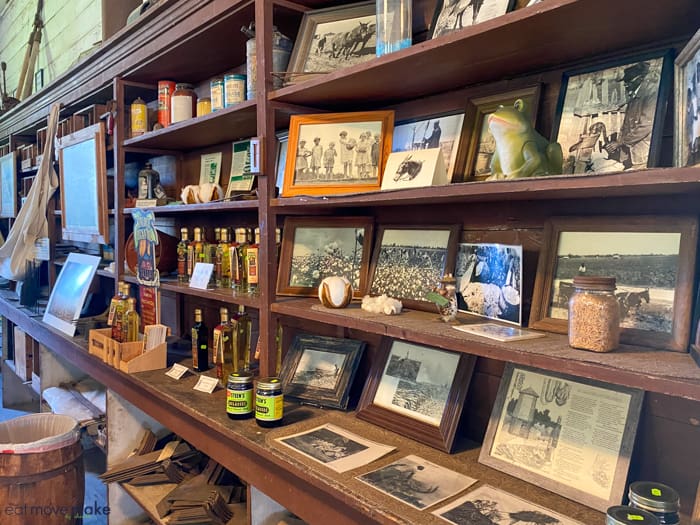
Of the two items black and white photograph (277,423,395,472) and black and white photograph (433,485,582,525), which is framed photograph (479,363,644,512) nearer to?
black and white photograph (433,485,582,525)

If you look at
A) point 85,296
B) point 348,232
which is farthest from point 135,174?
point 348,232

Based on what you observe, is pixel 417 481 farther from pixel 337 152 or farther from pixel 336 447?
pixel 337 152

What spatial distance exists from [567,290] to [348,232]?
73 cm

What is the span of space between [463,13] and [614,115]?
1.43 feet

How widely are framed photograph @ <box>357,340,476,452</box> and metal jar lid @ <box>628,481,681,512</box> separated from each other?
0.46m

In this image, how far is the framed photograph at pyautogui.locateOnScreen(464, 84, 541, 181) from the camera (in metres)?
→ 1.33

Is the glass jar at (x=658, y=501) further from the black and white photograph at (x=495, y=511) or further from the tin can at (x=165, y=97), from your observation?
the tin can at (x=165, y=97)

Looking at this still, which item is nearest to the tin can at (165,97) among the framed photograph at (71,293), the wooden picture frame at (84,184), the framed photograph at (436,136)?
the wooden picture frame at (84,184)

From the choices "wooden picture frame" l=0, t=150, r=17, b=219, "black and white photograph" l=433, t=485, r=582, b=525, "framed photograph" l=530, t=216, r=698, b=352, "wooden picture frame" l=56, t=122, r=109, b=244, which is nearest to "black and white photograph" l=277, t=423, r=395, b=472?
"black and white photograph" l=433, t=485, r=582, b=525

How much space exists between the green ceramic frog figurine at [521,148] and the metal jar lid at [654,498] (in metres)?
0.60

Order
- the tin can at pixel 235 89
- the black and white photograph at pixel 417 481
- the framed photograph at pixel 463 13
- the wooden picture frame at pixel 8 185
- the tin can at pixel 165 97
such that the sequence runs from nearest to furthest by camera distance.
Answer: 1. the black and white photograph at pixel 417 481
2. the framed photograph at pixel 463 13
3. the tin can at pixel 235 89
4. the tin can at pixel 165 97
5. the wooden picture frame at pixel 8 185

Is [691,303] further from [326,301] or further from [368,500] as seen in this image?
[326,301]

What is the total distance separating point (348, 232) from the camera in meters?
1.70

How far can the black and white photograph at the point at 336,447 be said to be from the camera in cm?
125
